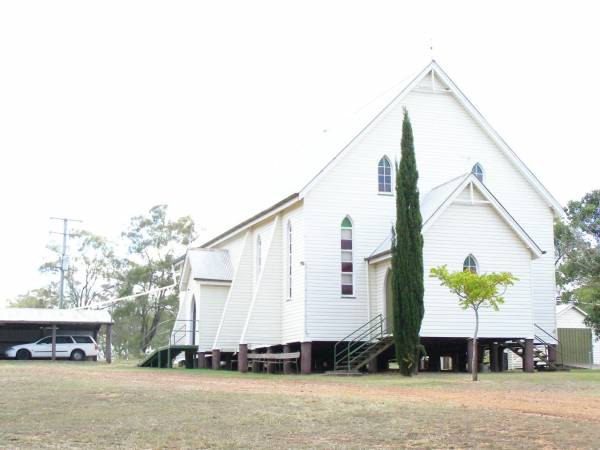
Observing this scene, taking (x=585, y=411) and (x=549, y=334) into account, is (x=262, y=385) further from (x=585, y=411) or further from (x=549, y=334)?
(x=549, y=334)

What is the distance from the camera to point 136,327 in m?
81.2

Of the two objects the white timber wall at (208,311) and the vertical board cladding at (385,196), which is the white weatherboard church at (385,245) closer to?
the vertical board cladding at (385,196)

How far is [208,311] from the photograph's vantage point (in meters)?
40.7

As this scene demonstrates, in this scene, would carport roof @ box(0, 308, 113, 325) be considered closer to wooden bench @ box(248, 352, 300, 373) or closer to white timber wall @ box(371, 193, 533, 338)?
wooden bench @ box(248, 352, 300, 373)

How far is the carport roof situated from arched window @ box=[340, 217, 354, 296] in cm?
2054

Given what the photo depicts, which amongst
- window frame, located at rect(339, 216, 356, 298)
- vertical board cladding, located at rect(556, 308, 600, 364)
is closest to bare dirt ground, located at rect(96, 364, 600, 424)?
window frame, located at rect(339, 216, 356, 298)

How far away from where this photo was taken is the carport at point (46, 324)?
49.2 meters

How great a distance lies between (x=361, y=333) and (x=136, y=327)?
50214mm

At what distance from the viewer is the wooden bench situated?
3312cm

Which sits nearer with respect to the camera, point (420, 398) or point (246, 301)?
point (420, 398)

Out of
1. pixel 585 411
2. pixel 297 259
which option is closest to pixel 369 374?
pixel 297 259

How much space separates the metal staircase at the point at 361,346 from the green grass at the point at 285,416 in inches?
340

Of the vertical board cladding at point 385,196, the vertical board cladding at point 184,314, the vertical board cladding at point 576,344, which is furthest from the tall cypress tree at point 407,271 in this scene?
the vertical board cladding at point 576,344

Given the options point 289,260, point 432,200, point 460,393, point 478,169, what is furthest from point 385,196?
point 460,393
